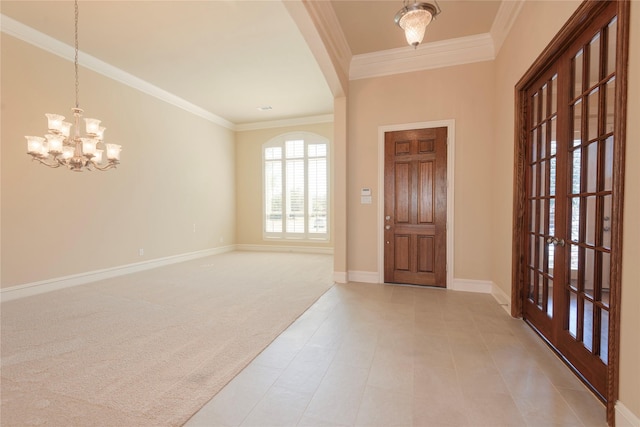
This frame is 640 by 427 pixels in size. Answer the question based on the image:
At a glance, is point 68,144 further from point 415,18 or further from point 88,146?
point 415,18

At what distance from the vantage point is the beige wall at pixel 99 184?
3.93 metres

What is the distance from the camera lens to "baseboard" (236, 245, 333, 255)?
788cm

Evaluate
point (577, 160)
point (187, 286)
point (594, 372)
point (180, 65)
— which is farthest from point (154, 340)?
point (180, 65)

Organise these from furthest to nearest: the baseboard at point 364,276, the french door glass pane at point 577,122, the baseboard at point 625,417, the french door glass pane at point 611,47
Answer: the baseboard at point 364,276, the french door glass pane at point 577,122, the french door glass pane at point 611,47, the baseboard at point 625,417

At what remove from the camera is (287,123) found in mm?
8156

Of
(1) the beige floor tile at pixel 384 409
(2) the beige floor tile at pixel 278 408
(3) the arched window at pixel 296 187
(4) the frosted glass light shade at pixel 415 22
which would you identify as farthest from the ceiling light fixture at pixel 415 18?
(3) the arched window at pixel 296 187

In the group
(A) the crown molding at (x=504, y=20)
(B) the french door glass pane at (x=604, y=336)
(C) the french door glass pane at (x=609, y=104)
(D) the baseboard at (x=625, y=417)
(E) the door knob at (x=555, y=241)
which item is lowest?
(D) the baseboard at (x=625, y=417)

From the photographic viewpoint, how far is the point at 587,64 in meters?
2.07

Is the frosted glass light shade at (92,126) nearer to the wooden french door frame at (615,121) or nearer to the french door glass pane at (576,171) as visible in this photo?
the wooden french door frame at (615,121)

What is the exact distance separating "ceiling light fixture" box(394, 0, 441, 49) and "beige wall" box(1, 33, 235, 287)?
486 cm

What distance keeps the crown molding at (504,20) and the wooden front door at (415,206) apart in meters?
1.22

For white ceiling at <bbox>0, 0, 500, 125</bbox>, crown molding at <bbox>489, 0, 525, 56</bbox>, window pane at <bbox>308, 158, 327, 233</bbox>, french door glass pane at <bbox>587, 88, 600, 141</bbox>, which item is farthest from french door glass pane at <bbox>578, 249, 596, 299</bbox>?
window pane at <bbox>308, 158, 327, 233</bbox>

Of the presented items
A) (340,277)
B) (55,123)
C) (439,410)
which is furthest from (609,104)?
(55,123)

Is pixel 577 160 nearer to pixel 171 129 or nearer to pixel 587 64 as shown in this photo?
pixel 587 64
